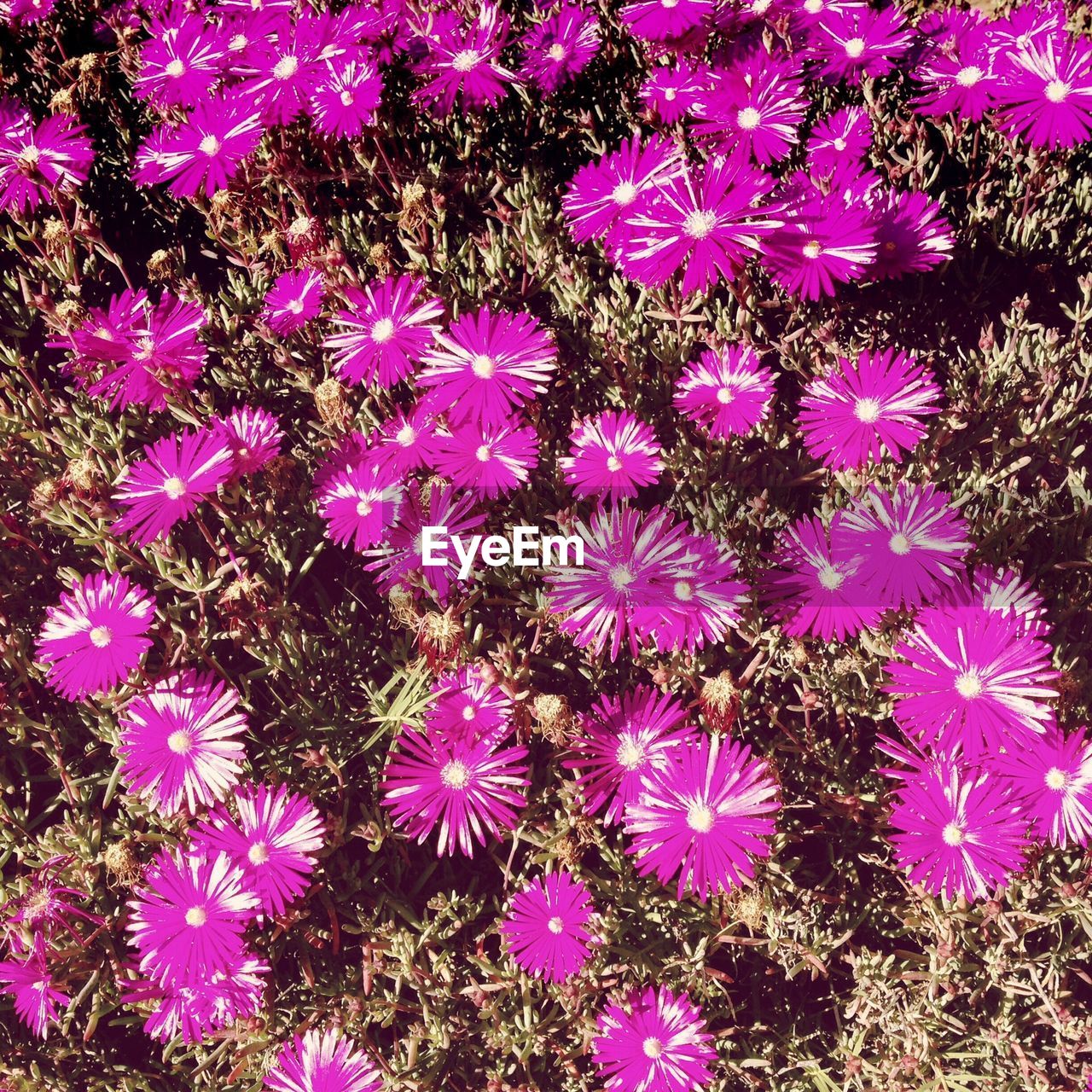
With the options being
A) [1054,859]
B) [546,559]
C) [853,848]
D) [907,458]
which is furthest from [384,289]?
[1054,859]

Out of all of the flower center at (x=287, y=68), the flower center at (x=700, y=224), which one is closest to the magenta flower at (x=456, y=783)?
the flower center at (x=700, y=224)

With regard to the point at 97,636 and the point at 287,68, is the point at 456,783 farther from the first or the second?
the point at 287,68

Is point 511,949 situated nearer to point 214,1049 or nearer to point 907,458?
point 214,1049

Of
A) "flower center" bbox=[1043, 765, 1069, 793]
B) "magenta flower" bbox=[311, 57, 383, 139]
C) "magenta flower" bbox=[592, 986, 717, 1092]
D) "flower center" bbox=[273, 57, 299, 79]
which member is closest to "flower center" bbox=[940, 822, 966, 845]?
"flower center" bbox=[1043, 765, 1069, 793]

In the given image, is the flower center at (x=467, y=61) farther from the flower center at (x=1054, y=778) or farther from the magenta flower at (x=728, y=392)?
the flower center at (x=1054, y=778)

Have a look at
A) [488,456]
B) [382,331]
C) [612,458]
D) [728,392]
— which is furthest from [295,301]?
[728,392]

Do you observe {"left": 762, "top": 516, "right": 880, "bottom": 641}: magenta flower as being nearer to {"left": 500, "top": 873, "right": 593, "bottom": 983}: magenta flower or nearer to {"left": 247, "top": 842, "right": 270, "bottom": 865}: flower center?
{"left": 500, "top": 873, "right": 593, "bottom": 983}: magenta flower
